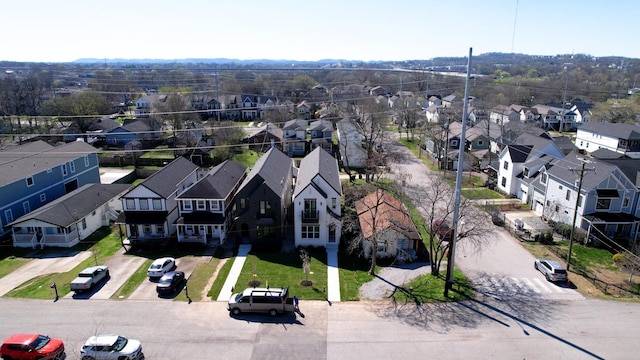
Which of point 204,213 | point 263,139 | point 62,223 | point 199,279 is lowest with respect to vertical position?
point 199,279

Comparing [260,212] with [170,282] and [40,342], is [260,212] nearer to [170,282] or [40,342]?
[170,282]

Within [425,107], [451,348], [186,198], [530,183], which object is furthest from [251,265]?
[425,107]

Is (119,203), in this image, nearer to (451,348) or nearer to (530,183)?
(451,348)

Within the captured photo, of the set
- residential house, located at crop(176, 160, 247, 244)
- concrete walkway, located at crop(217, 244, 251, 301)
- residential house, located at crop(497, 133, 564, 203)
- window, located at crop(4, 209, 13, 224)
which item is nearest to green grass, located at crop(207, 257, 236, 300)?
concrete walkway, located at crop(217, 244, 251, 301)

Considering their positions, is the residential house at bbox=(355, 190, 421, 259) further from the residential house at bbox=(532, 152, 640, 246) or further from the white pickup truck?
the white pickup truck

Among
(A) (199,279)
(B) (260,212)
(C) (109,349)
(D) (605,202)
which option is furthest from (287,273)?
(D) (605,202)

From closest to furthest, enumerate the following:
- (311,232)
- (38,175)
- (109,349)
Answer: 1. (109,349)
2. (311,232)
3. (38,175)

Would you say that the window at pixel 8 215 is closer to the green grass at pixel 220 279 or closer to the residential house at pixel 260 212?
the residential house at pixel 260 212
